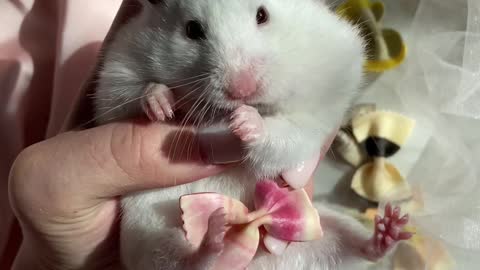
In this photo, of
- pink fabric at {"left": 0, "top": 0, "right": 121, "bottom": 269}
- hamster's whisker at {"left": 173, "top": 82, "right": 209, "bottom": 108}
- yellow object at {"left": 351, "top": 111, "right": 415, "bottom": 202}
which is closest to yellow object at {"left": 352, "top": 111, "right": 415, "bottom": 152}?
yellow object at {"left": 351, "top": 111, "right": 415, "bottom": 202}

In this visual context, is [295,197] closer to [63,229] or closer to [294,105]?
[294,105]

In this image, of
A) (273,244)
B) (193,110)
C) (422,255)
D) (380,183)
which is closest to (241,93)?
(193,110)

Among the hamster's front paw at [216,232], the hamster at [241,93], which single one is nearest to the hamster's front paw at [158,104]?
the hamster at [241,93]

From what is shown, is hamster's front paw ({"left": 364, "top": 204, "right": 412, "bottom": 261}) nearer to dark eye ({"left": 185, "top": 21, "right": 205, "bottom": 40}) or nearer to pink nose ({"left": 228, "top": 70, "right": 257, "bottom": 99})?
pink nose ({"left": 228, "top": 70, "right": 257, "bottom": 99})

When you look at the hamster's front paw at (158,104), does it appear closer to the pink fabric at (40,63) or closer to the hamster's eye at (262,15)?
the hamster's eye at (262,15)

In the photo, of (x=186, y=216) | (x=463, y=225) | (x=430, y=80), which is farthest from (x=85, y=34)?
(x=463, y=225)

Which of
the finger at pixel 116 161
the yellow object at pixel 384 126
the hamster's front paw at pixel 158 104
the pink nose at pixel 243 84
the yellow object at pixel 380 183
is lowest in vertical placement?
the yellow object at pixel 380 183

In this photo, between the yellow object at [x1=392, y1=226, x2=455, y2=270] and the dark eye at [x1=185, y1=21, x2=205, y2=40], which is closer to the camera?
the dark eye at [x1=185, y1=21, x2=205, y2=40]
